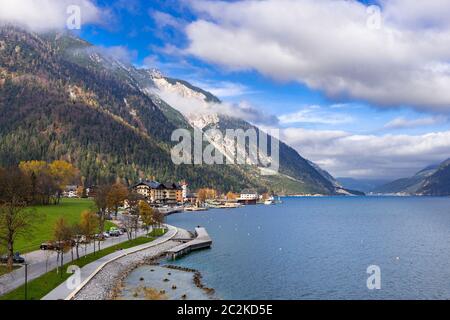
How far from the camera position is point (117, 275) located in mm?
66688

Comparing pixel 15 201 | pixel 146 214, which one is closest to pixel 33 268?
pixel 15 201

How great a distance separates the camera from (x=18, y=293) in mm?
→ 47781

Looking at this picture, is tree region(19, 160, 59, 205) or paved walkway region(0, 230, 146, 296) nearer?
paved walkway region(0, 230, 146, 296)

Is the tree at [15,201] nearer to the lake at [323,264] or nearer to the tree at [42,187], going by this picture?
the tree at [42,187]

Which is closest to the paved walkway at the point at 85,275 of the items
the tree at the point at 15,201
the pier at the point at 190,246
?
the pier at the point at 190,246

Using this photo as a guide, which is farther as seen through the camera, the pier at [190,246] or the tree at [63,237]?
the pier at [190,246]

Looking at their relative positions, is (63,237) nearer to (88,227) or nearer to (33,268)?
(33,268)

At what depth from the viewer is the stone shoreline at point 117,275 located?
174 ft

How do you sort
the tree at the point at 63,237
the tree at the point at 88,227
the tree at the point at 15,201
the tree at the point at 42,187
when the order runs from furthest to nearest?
1. the tree at the point at 42,187
2. the tree at the point at 88,227
3. the tree at the point at 63,237
4. the tree at the point at 15,201

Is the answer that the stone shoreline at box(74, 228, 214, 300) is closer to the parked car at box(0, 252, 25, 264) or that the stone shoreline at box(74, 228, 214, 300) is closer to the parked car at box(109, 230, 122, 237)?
the parked car at box(0, 252, 25, 264)

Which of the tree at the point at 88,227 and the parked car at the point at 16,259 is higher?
the tree at the point at 88,227

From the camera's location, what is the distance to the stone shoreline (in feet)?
174

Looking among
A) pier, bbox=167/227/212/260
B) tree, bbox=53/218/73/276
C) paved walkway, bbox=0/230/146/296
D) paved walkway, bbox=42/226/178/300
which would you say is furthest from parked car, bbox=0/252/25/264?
pier, bbox=167/227/212/260
